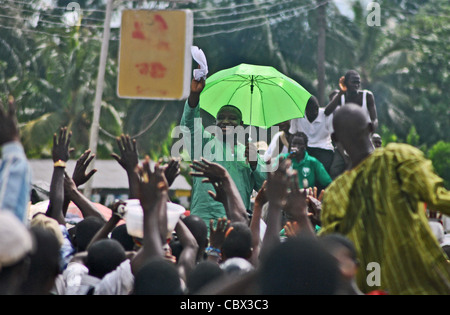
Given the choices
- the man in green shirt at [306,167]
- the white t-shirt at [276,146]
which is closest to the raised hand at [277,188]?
the man in green shirt at [306,167]

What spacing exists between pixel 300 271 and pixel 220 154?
3.32 m

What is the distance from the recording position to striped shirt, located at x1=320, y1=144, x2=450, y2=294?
11.2ft

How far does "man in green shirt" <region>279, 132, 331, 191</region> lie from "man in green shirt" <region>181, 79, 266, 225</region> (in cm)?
102

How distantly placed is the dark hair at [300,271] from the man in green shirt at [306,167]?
421 cm

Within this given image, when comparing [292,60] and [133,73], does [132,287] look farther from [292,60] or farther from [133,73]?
[292,60]

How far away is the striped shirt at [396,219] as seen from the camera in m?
3.43

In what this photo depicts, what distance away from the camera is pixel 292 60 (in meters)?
28.3

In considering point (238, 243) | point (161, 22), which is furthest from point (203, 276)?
point (161, 22)

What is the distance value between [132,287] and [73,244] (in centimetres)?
143

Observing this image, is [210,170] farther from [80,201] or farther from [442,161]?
[442,161]

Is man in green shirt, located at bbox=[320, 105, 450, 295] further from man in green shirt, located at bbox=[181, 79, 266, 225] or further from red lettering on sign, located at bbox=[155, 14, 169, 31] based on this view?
red lettering on sign, located at bbox=[155, 14, 169, 31]

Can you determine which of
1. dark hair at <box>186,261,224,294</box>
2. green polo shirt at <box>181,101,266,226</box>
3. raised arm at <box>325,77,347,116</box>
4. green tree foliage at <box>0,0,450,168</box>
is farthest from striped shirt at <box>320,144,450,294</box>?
green tree foliage at <box>0,0,450,168</box>

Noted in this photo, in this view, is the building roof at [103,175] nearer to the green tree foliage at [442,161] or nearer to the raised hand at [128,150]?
the green tree foliage at [442,161]

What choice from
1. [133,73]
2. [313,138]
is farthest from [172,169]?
[313,138]
